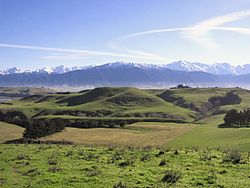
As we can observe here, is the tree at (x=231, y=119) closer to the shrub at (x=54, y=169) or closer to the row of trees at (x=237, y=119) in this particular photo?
the row of trees at (x=237, y=119)

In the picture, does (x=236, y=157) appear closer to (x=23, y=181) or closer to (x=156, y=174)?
(x=156, y=174)

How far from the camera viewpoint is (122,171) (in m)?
30.6

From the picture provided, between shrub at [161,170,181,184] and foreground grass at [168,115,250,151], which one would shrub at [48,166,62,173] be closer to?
shrub at [161,170,181,184]

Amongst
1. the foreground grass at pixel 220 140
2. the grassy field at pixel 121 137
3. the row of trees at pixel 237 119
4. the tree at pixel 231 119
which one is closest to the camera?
the foreground grass at pixel 220 140

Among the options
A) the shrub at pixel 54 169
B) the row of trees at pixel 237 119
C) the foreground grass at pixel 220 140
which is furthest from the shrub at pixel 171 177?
the row of trees at pixel 237 119

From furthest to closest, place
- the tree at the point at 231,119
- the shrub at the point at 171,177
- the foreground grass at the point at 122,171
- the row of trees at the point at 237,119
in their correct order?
the tree at the point at 231,119 < the row of trees at the point at 237,119 < the shrub at the point at 171,177 < the foreground grass at the point at 122,171

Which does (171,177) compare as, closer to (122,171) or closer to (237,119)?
(122,171)

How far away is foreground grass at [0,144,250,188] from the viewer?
26.4m

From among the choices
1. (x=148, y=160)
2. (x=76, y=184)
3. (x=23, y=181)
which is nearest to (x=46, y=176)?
(x=23, y=181)

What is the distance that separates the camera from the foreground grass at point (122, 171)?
2639 cm

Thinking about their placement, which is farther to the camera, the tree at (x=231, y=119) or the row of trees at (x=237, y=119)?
the tree at (x=231, y=119)

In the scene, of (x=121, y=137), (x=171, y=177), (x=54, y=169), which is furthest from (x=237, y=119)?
(x=171, y=177)

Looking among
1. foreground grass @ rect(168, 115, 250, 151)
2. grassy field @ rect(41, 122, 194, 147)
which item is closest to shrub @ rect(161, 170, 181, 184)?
foreground grass @ rect(168, 115, 250, 151)

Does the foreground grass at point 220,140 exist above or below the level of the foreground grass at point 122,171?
below
